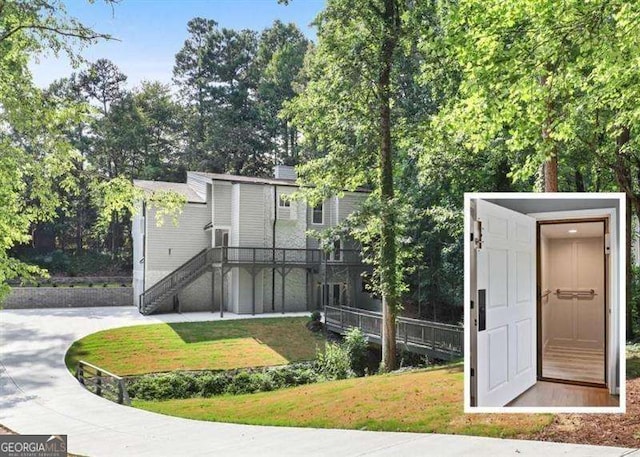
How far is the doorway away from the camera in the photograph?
5.47 metres

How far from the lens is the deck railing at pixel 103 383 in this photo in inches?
445

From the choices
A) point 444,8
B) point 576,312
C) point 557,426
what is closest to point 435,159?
point 444,8

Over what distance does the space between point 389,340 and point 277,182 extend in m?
13.2

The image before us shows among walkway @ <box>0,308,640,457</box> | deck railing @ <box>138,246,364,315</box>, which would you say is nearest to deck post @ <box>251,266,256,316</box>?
deck railing @ <box>138,246,364,315</box>

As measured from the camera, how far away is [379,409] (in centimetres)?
775

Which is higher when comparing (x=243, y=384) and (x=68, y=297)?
(x=68, y=297)

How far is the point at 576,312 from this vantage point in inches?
267

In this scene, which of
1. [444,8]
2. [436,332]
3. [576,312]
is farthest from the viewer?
[436,332]

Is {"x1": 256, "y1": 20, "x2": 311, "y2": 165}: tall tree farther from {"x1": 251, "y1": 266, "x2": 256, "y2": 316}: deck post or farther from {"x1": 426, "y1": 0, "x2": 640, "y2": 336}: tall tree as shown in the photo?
{"x1": 426, "y1": 0, "x2": 640, "y2": 336}: tall tree

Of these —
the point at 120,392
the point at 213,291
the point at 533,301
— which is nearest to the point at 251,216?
the point at 213,291

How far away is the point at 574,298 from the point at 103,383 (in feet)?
36.4

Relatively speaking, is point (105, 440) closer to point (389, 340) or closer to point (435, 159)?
point (389, 340)

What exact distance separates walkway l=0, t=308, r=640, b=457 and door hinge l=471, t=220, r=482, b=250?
213 centimetres

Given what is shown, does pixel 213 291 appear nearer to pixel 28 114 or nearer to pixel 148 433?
pixel 28 114
